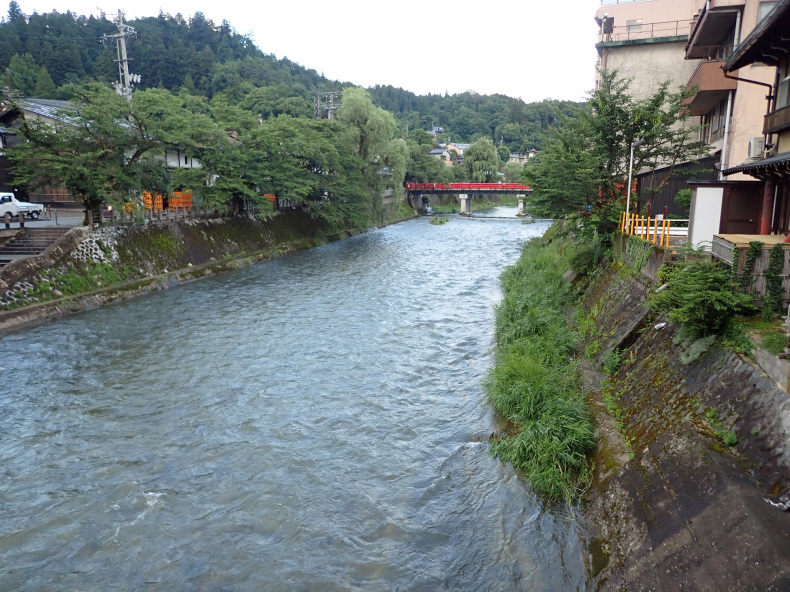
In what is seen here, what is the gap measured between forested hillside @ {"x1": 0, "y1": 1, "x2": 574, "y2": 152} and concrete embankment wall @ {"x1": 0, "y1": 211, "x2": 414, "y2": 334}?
17.6 meters

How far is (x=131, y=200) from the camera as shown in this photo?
21688 mm

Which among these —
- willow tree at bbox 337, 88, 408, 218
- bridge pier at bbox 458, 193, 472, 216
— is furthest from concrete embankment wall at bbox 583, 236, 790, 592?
bridge pier at bbox 458, 193, 472, 216

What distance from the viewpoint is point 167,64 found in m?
79.6

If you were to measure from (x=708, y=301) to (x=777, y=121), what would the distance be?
785 centimetres

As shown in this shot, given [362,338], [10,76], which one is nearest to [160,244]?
[362,338]

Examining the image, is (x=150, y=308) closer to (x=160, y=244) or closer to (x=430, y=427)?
(x=160, y=244)

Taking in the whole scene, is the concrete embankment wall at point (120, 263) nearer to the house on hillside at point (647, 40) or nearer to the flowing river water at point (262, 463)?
the flowing river water at point (262, 463)

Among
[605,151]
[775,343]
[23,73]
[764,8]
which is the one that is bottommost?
[775,343]

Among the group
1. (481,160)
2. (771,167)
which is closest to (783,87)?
(771,167)

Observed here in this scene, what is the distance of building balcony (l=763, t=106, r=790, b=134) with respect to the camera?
447 inches

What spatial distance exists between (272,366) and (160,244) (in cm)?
1377

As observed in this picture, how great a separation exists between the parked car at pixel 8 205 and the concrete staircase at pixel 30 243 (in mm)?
6591

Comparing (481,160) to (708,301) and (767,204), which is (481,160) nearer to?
(767,204)

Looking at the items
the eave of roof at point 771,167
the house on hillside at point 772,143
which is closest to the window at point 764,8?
the house on hillside at point 772,143
